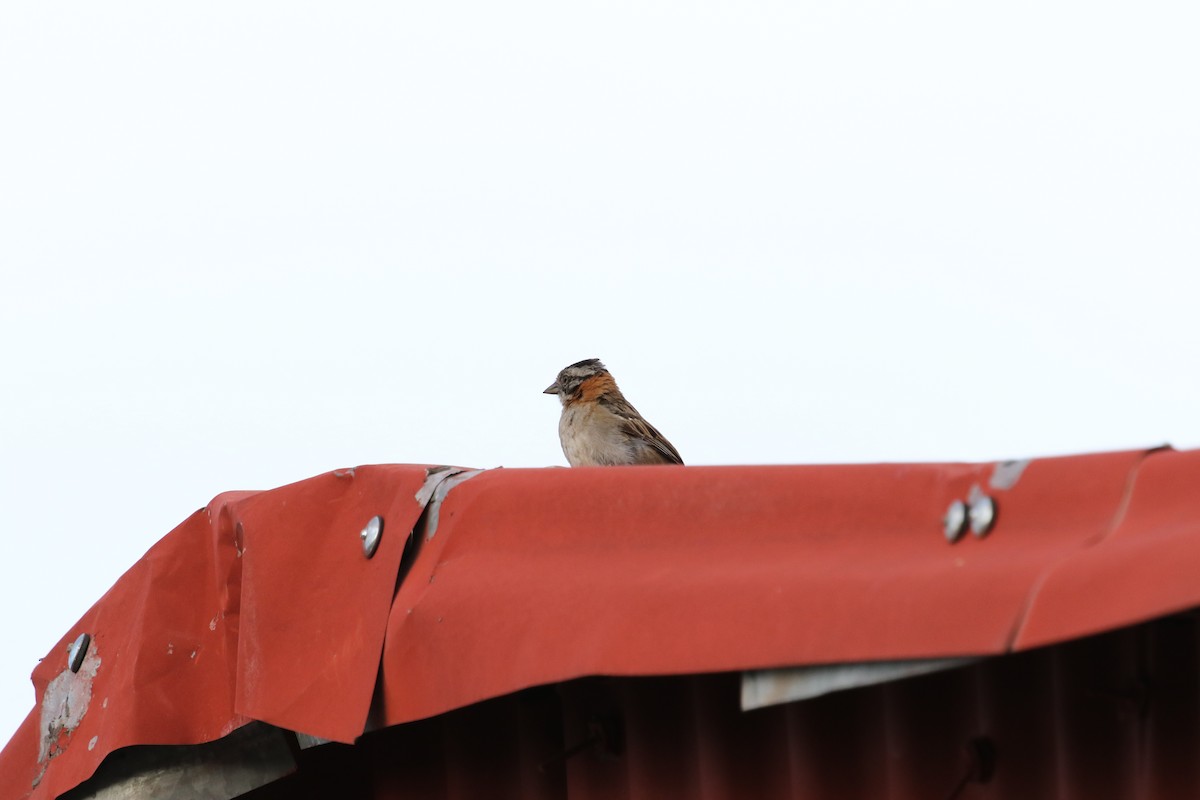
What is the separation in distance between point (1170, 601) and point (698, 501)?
952mm

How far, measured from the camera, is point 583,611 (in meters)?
2.48

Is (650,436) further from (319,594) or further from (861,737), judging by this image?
(861,737)

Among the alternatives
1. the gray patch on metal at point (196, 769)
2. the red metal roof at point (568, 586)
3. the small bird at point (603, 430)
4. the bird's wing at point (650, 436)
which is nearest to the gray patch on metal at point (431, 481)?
the red metal roof at point (568, 586)

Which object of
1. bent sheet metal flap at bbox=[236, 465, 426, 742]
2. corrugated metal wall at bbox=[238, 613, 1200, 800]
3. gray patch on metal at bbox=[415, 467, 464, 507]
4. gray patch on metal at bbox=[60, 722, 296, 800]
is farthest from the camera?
gray patch on metal at bbox=[60, 722, 296, 800]

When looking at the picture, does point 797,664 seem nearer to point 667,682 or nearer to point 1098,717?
point 1098,717

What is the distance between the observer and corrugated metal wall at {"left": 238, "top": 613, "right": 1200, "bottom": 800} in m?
2.18

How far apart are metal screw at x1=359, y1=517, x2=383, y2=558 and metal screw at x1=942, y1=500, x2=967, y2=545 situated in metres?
1.22

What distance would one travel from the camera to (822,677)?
2162 mm

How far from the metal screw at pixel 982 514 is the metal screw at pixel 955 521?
11 millimetres

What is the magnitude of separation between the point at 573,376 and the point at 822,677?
5.90 meters

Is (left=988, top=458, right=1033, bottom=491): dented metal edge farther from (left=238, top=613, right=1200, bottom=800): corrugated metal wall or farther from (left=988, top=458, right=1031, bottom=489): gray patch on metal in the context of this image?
(left=238, top=613, right=1200, bottom=800): corrugated metal wall

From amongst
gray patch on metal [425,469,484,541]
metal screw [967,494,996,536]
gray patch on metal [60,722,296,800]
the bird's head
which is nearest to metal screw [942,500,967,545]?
metal screw [967,494,996,536]

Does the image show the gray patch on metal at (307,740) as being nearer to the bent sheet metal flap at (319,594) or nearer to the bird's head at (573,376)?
the bent sheet metal flap at (319,594)

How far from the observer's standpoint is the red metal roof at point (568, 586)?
2.01 meters
